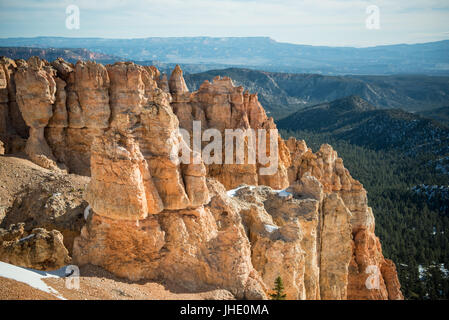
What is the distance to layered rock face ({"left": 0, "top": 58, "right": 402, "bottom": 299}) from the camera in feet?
42.9

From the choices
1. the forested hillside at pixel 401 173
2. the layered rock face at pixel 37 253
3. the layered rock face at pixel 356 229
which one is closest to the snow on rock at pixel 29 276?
the layered rock face at pixel 37 253

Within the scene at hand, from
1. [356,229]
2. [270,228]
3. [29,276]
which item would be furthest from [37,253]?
[356,229]

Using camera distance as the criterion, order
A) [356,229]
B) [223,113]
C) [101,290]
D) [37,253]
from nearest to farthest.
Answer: [101,290]
[37,253]
[356,229]
[223,113]

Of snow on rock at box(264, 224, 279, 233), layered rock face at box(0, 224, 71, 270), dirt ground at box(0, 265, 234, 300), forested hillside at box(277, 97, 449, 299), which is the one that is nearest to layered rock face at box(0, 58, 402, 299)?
snow on rock at box(264, 224, 279, 233)

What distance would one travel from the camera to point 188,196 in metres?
14.3

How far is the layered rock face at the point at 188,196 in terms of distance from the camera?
13.1 metres

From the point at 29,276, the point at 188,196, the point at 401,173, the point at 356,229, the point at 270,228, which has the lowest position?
the point at 401,173

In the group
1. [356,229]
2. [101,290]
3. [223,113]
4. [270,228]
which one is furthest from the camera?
[223,113]

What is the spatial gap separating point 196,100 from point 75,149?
1221 centimetres

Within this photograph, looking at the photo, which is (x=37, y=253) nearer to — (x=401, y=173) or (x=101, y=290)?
(x=101, y=290)

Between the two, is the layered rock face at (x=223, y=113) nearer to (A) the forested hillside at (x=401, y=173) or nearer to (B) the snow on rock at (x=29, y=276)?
(A) the forested hillside at (x=401, y=173)

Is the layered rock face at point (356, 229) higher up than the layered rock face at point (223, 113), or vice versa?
the layered rock face at point (223, 113)

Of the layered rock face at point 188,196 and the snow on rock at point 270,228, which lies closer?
the layered rock face at point 188,196

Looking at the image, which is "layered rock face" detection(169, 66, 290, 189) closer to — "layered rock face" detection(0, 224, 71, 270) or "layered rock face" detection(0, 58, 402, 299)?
"layered rock face" detection(0, 58, 402, 299)
